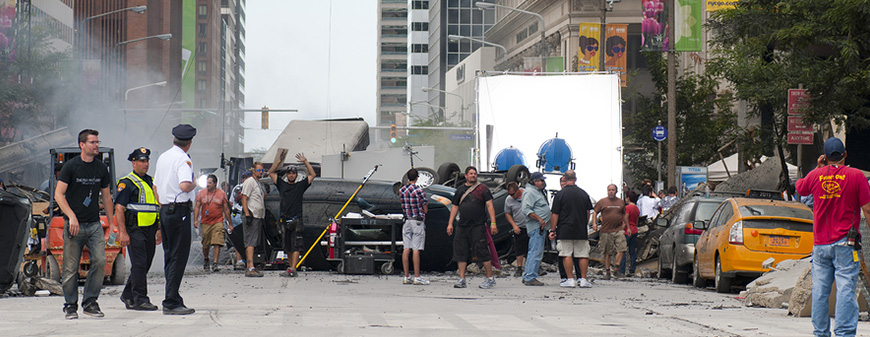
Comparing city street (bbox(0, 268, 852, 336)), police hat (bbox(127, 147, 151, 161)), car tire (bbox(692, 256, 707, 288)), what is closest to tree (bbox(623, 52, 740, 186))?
car tire (bbox(692, 256, 707, 288))

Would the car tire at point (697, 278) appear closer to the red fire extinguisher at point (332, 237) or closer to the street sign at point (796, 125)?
the red fire extinguisher at point (332, 237)

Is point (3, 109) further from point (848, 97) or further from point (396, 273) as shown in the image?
point (848, 97)

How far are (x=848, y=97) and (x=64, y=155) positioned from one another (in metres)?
14.1

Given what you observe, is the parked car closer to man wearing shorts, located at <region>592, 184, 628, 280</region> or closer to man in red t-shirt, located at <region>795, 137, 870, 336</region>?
man wearing shorts, located at <region>592, 184, 628, 280</region>

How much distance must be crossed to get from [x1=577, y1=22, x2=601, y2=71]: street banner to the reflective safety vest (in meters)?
37.2

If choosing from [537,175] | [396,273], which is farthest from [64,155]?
[537,175]

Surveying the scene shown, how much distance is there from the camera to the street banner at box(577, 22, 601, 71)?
153 feet

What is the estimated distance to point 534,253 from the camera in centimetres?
1644

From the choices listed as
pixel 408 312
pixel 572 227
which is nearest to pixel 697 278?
pixel 572 227

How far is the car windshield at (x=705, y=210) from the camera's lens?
1800 centimetres

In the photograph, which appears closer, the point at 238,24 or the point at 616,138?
the point at 616,138

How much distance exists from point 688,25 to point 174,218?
2455cm

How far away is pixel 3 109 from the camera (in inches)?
1511

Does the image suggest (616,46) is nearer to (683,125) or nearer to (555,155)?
(683,125)
